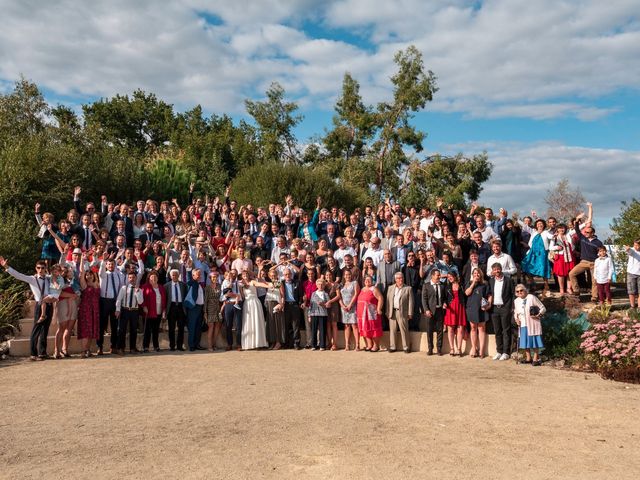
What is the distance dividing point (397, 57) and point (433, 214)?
20864 mm

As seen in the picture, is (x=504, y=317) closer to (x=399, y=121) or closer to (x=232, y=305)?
(x=232, y=305)

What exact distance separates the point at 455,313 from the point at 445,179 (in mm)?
22043

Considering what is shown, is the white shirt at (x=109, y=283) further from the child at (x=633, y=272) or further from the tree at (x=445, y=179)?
the tree at (x=445, y=179)

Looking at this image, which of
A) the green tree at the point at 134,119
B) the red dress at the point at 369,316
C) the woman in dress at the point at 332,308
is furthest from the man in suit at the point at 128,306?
the green tree at the point at 134,119

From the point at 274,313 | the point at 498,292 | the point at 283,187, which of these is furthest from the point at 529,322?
the point at 283,187

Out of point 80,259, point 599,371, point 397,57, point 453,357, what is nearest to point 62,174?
point 80,259

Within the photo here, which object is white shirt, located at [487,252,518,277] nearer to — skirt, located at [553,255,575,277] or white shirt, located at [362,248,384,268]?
skirt, located at [553,255,575,277]

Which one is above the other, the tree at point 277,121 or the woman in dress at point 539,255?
the tree at point 277,121

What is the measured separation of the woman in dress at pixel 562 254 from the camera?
1283cm

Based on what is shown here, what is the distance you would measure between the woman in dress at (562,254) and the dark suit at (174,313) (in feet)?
26.4

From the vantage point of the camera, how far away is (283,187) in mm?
23953

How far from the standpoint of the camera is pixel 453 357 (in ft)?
36.3

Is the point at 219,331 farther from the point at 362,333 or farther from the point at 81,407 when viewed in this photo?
the point at 81,407

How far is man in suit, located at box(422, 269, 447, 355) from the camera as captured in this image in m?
11.1
